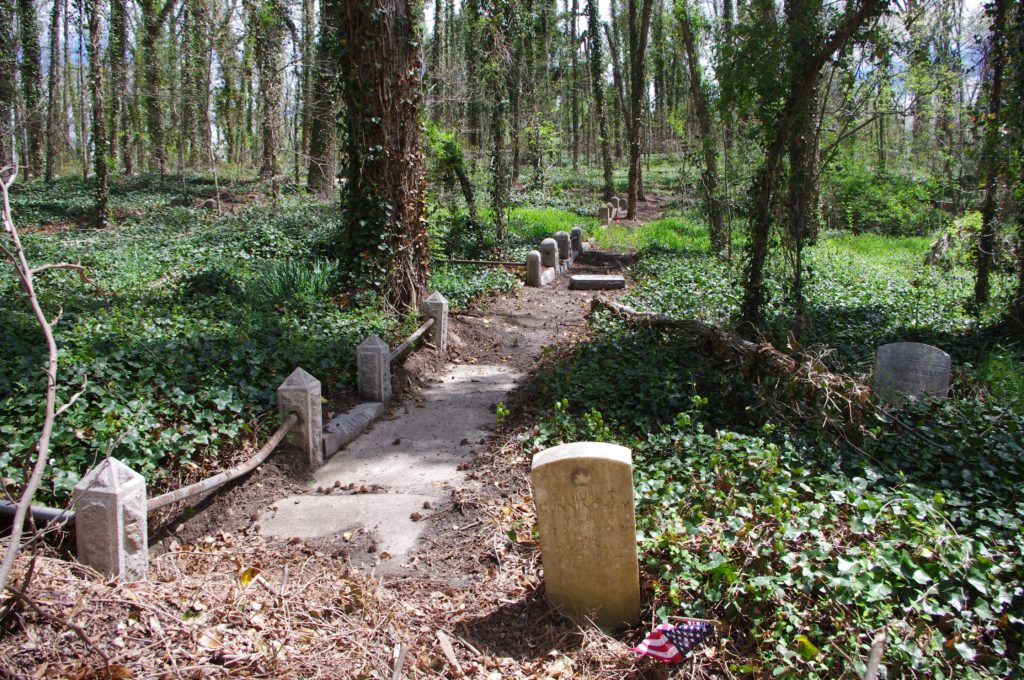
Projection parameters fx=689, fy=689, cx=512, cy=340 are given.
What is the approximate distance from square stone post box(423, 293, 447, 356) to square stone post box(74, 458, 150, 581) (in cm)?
510

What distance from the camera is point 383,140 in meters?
8.84

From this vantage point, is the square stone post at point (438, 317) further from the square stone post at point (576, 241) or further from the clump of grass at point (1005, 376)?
the square stone post at point (576, 241)

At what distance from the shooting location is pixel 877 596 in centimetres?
322

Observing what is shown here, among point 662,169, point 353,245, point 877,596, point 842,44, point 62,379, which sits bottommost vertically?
point 877,596

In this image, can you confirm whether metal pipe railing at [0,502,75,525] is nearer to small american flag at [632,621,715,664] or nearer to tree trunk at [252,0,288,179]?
small american flag at [632,621,715,664]

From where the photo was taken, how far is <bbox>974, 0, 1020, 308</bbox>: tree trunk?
9.37 meters

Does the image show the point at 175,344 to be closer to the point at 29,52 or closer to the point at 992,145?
the point at 992,145

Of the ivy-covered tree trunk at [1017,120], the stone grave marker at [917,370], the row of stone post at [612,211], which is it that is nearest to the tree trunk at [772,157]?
the stone grave marker at [917,370]

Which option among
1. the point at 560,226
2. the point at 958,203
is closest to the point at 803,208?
the point at 560,226

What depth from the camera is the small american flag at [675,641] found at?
→ 3.25 m

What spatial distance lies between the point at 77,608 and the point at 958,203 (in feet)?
69.2

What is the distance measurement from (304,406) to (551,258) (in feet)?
32.5

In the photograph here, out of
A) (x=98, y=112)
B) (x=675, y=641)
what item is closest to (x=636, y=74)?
(x=98, y=112)

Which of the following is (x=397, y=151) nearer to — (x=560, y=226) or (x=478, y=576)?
(x=478, y=576)
